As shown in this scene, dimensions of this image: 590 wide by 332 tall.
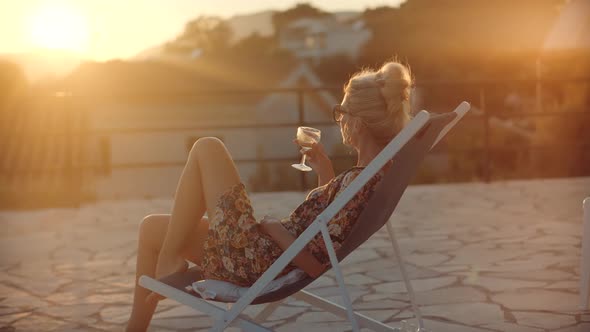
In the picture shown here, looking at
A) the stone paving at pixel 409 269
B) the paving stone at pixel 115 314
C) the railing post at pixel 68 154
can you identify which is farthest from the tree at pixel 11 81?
the paving stone at pixel 115 314

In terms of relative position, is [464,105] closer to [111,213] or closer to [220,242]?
[220,242]

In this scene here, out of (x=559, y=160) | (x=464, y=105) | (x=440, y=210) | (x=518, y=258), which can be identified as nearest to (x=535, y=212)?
(x=440, y=210)

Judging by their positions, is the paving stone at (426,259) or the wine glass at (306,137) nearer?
the wine glass at (306,137)

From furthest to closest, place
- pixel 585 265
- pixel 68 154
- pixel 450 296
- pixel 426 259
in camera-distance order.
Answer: pixel 68 154, pixel 426 259, pixel 450 296, pixel 585 265

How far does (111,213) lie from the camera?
8.02m

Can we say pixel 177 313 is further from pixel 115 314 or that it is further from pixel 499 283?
pixel 499 283

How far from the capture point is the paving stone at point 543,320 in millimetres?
3430

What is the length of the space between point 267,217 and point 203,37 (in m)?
37.8

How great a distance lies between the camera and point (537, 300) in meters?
Result: 3.85

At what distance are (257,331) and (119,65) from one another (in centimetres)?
2924

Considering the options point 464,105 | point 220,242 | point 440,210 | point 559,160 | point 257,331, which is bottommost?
point 559,160

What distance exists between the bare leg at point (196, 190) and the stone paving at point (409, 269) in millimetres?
744

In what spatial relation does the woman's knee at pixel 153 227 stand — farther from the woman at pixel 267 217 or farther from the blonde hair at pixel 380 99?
the blonde hair at pixel 380 99

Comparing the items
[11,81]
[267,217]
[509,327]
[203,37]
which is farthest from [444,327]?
Answer: [203,37]
